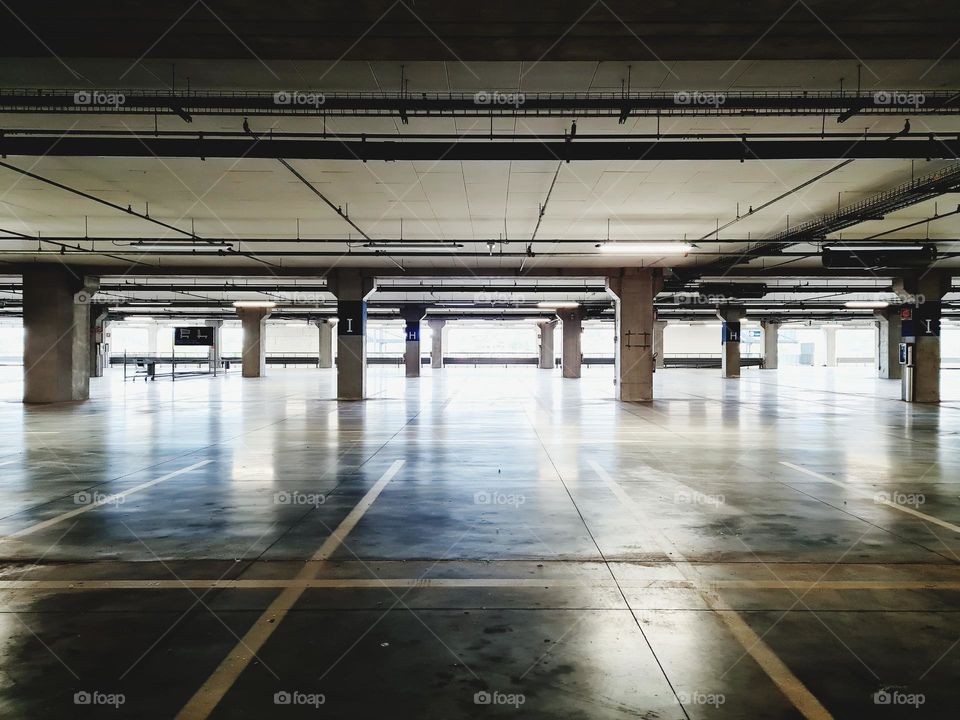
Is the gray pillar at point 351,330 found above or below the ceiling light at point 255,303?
below

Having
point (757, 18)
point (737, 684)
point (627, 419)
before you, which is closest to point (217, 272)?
point (627, 419)

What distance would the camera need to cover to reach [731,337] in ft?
132

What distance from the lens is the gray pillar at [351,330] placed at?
22547 mm

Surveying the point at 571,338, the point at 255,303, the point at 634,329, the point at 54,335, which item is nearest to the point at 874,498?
the point at 634,329

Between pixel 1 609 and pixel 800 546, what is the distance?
253 inches

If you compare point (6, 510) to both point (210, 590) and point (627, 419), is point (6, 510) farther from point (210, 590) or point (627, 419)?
point (627, 419)

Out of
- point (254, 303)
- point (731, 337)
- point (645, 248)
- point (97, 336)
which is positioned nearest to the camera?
point (645, 248)

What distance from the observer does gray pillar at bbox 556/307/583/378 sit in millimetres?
38406

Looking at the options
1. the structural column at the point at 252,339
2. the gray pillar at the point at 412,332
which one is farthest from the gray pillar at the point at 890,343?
the structural column at the point at 252,339

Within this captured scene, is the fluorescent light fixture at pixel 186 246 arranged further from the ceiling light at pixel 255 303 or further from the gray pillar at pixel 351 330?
the ceiling light at pixel 255 303

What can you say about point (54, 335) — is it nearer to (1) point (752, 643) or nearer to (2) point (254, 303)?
(2) point (254, 303)

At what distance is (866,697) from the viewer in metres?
3.12

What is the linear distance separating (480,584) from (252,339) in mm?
37182

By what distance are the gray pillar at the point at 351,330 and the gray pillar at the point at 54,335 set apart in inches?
367
